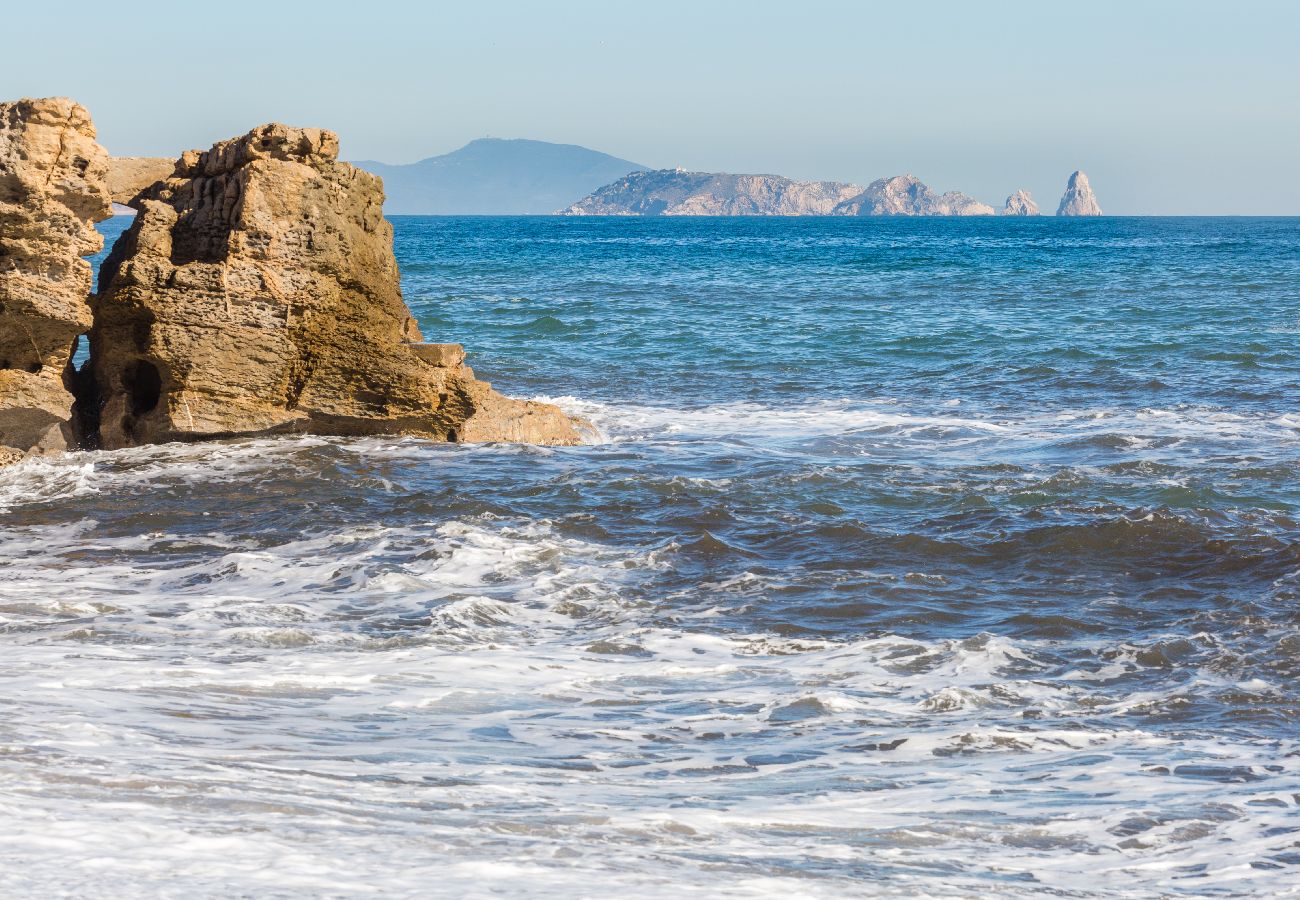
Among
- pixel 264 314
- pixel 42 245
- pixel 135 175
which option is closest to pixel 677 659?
pixel 264 314

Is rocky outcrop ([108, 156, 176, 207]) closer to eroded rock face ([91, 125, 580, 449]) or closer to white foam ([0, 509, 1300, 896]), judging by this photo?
eroded rock face ([91, 125, 580, 449])

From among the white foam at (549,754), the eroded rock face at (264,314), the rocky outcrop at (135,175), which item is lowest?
the white foam at (549,754)

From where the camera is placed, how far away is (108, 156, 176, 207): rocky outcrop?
1245 centimetres

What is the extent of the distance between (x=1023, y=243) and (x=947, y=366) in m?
51.0

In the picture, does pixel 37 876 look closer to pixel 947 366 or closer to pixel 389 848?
pixel 389 848

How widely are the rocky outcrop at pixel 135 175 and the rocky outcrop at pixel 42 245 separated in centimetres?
165

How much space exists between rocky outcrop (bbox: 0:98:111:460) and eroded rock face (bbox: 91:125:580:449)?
0.48 m

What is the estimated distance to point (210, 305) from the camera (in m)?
11.1

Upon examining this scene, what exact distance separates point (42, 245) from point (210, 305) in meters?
1.29

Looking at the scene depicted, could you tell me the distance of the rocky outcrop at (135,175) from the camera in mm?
12445

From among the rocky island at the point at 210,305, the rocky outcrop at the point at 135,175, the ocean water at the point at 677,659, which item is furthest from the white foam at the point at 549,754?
the rocky outcrop at the point at 135,175

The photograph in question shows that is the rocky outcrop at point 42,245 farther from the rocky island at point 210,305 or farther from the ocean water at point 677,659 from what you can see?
the ocean water at point 677,659

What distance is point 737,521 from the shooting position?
379 inches

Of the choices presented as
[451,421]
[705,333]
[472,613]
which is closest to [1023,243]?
[705,333]
